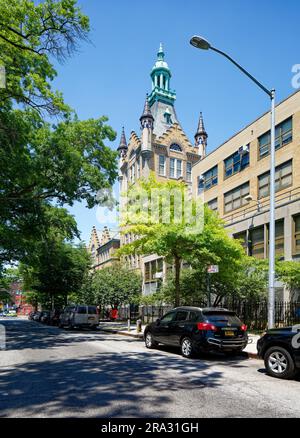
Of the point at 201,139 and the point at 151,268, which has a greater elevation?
the point at 201,139

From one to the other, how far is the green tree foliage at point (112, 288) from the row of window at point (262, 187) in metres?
13.9

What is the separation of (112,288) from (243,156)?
2016 centimetres

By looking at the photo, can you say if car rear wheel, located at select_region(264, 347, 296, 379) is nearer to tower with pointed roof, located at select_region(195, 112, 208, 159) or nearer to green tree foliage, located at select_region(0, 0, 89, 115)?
green tree foliage, located at select_region(0, 0, 89, 115)

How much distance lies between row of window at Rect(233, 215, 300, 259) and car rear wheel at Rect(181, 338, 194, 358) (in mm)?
12112

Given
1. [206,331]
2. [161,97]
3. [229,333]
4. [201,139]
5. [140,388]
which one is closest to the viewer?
[140,388]

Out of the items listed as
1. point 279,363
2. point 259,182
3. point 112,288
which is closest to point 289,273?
point 259,182

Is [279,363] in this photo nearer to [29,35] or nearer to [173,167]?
[29,35]

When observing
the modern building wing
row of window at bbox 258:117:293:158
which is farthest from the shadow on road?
row of window at bbox 258:117:293:158

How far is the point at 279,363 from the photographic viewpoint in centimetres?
883

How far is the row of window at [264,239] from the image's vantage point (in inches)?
952

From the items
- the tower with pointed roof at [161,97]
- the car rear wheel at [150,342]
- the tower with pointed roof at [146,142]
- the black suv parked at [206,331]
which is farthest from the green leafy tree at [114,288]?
the black suv parked at [206,331]

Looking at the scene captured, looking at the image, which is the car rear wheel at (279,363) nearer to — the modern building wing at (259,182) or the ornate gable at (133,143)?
the modern building wing at (259,182)

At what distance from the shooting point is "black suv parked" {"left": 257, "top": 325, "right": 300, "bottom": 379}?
27.7ft

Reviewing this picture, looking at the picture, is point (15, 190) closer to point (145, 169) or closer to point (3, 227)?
point (3, 227)
